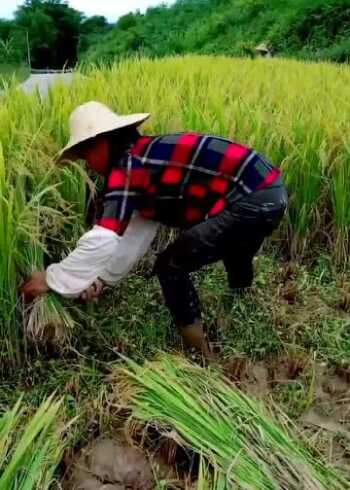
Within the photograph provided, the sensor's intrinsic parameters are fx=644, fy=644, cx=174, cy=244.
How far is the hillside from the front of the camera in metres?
12.1

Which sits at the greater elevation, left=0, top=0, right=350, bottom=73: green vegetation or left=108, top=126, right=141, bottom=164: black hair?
left=0, top=0, right=350, bottom=73: green vegetation

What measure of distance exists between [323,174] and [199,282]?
2.53 feet

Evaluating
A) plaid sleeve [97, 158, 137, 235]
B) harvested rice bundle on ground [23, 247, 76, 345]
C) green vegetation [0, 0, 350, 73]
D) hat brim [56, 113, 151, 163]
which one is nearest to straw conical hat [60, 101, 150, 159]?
hat brim [56, 113, 151, 163]

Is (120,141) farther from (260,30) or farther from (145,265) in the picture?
(260,30)

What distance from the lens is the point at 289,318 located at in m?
2.39

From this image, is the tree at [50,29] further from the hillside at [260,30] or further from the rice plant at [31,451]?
the rice plant at [31,451]

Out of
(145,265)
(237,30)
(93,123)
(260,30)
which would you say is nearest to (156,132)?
(145,265)

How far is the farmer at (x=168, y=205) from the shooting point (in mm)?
1851

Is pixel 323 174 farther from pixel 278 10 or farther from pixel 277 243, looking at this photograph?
pixel 278 10

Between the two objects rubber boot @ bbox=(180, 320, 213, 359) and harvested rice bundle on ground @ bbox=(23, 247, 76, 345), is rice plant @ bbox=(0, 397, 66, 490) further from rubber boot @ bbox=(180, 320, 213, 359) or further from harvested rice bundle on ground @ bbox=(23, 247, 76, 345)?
rubber boot @ bbox=(180, 320, 213, 359)

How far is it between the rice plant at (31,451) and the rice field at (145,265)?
0.06 ft

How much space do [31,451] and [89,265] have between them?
0.54 metres

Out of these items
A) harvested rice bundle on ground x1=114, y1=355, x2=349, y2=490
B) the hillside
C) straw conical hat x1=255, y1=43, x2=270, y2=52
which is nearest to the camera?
harvested rice bundle on ground x1=114, y1=355, x2=349, y2=490

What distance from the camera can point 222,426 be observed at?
5.42 ft
